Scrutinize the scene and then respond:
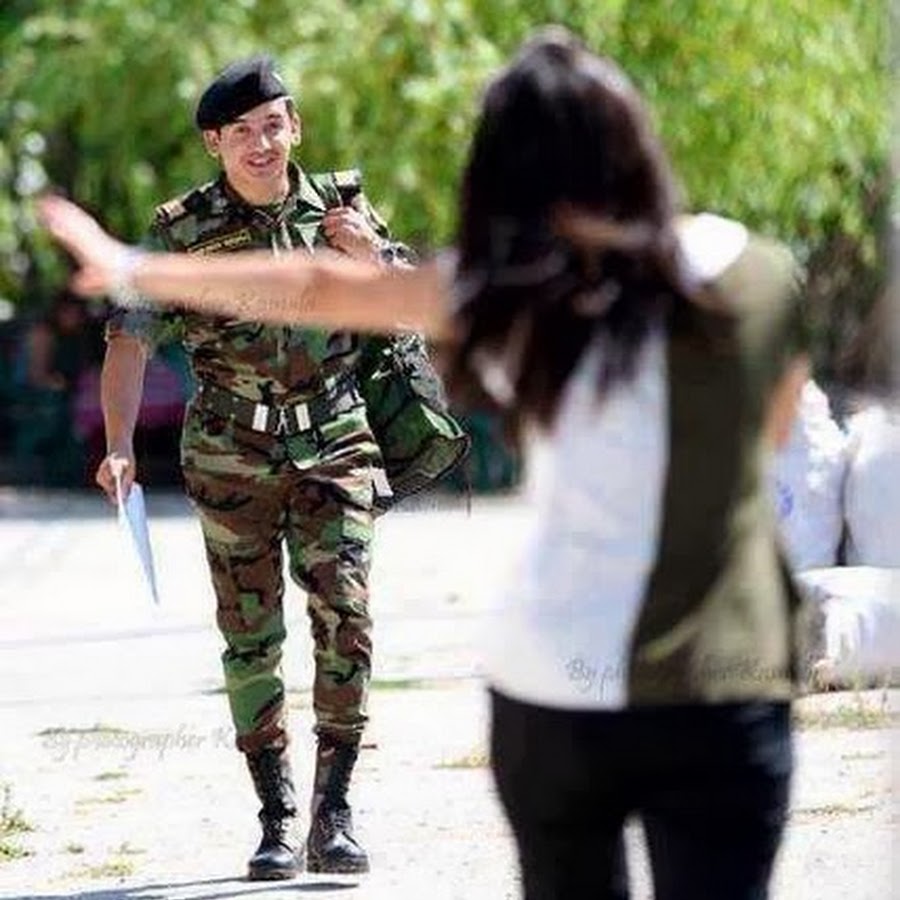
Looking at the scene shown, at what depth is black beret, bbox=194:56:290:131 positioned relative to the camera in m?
7.02

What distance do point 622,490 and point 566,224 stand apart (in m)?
0.35

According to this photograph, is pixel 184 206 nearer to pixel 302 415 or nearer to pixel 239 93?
pixel 239 93

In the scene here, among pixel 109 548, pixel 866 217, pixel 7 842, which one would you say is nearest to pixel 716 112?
pixel 866 217

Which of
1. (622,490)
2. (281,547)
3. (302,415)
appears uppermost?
(302,415)

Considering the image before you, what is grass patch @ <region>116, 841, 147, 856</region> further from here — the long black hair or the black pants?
the long black hair

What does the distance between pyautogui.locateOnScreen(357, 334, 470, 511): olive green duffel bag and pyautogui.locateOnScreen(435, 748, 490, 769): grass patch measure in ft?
4.69

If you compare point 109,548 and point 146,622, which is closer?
point 146,622

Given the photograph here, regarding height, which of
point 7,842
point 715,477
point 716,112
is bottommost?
point 7,842

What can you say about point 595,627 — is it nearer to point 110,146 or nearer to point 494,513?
point 494,513

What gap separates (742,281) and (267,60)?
3203mm

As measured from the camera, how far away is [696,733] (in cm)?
398

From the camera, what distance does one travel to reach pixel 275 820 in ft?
23.6

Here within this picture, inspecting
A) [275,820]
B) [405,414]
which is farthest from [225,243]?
[275,820]

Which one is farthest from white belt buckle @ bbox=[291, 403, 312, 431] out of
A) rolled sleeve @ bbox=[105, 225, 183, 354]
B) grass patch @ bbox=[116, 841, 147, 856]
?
grass patch @ bbox=[116, 841, 147, 856]
